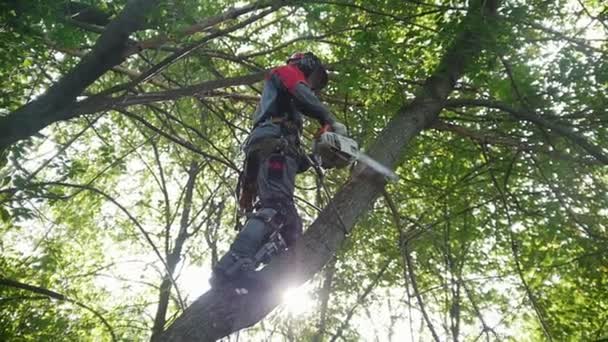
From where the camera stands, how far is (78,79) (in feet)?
6.75

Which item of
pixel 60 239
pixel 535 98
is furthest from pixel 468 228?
pixel 60 239

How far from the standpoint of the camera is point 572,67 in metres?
2.94

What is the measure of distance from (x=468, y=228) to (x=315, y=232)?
2.35m

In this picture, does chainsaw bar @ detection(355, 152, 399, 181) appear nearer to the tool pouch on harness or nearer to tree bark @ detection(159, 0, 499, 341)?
tree bark @ detection(159, 0, 499, 341)

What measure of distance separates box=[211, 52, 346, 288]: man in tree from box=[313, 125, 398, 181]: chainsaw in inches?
4.3

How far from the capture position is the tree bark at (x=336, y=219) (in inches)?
79.1

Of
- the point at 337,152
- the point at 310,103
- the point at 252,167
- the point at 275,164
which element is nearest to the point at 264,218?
the point at 275,164

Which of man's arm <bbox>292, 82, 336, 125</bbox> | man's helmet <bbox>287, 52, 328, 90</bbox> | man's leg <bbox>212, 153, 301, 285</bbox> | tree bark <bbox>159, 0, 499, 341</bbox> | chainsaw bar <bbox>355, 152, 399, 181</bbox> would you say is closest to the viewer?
tree bark <bbox>159, 0, 499, 341</bbox>

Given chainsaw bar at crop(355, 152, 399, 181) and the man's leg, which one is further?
chainsaw bar at crop(355, 152, 399, 181)

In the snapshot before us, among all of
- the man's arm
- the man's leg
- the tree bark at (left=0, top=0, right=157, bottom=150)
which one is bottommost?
the man's leg

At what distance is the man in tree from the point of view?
232cm

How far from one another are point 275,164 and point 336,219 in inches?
19.8

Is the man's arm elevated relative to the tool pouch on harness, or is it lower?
elevated

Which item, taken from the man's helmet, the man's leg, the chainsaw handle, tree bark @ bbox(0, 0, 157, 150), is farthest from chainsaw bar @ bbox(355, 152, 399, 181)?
tree bark @ bbox(0, 0, 157, 150)
